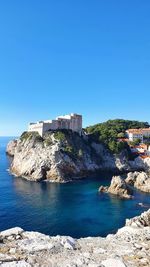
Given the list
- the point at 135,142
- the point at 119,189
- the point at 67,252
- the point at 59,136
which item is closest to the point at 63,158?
the point at 59,136

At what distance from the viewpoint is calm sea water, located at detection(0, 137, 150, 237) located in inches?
1501

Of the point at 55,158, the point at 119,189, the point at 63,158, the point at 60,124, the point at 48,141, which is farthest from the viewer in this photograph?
the point at 60,124

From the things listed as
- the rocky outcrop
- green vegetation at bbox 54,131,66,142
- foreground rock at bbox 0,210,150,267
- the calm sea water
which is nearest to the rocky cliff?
green vegetation at bbox 54,131,66,142

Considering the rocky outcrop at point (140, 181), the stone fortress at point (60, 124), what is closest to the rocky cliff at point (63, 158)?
the stone fortress at point (60, 124)

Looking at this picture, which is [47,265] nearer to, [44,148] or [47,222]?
[47,222]

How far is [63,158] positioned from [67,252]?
6659cm

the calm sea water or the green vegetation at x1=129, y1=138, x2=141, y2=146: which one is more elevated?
the green vegetation at x1=129, y1=138, x2=141, y2=146

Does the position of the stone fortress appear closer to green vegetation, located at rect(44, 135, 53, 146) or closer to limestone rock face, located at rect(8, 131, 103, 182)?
limestone rock face, located at rect(8, 131, 103, 182)

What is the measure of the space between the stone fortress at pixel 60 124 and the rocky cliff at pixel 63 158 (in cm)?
289

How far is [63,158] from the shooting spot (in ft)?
257

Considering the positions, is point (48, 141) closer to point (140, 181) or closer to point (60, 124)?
point (60, 124)

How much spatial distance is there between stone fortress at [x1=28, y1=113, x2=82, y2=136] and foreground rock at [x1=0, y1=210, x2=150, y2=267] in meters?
78.7

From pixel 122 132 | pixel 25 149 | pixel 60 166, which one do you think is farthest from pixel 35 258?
pixel 122 132

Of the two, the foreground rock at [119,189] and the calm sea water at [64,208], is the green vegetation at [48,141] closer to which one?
the calm sea water at [64,208]
